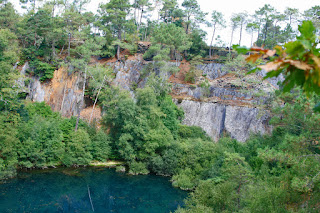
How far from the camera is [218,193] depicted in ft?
30.5

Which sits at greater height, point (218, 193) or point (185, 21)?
point (185, 21)

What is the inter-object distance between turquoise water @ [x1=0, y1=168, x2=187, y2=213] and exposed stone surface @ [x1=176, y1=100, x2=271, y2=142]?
277 inches

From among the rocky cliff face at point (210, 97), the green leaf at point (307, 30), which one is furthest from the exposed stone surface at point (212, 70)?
the green leaf at point (307, 30)

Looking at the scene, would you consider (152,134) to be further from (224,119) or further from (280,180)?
(280,180)

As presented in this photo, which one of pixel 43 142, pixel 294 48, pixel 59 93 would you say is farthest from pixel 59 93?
pixel 294 48

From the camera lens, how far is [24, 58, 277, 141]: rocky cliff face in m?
20.4

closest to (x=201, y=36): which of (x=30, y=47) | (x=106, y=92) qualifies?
(x=106, y=92)

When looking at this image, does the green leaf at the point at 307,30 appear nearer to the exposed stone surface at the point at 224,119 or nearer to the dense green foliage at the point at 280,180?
the dense green foliage at the point at 280,180

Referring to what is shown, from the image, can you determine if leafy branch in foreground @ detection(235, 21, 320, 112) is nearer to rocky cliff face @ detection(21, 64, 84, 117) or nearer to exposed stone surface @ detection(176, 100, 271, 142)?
exposed stone surface @ detection(176, 100, 271, 142)

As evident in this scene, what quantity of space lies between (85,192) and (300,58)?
15486 mm

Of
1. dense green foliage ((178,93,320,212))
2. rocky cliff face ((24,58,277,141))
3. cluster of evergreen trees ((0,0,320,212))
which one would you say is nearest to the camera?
dense green foliage ((178,93,320,212))

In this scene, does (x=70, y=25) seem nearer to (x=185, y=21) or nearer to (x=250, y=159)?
(x=185, y=21)

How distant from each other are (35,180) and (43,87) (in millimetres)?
11114

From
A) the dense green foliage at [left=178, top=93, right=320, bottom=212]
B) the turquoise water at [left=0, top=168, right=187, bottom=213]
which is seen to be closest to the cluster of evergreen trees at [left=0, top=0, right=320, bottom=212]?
the dense green foliage at [left=178, top=93, right=320, bottom=212]
